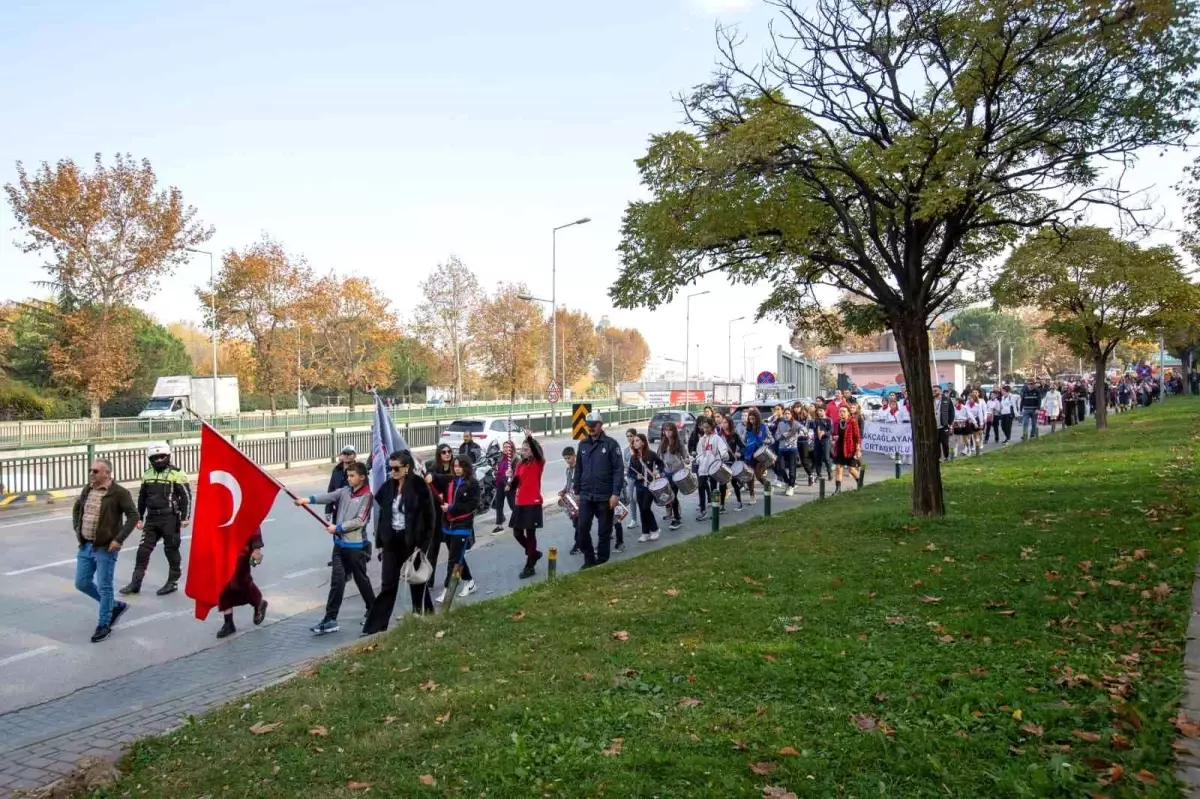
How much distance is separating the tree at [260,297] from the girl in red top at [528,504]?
121ft

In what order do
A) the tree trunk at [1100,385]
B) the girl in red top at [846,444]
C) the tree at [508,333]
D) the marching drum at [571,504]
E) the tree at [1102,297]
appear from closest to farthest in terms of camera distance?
the marching drum at [571,504] < the girl in red top at [846,444] < the tree at [1102,297] < the tree trunk at [1100,385] < the tree at [508,333]

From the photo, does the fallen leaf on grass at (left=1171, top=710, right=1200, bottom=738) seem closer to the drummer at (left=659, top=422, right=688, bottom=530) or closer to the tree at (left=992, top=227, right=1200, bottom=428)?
the drummer at (left=659, top=422, right=688, bottom=530)

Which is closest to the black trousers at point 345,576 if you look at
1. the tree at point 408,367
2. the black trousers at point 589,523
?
the black trousers at point 589,523

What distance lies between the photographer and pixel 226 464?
318 inches

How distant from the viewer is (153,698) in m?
6.62

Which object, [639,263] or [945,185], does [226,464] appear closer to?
[639,263]

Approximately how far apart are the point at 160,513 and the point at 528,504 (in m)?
4.14

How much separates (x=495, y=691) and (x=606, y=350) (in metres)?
105

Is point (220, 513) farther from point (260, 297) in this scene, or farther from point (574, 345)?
point (574, 345)

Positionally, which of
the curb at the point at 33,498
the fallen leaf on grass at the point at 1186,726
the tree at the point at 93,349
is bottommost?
the curb at the point at 33,498

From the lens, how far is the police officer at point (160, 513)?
991 centimetres

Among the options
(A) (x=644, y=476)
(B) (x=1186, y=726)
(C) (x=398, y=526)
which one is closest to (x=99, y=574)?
(C) (x=398, y=526)

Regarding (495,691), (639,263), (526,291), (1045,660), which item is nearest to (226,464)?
(495,691)

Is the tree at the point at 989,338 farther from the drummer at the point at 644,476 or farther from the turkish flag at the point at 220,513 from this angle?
the turkish flag at the point at 220,513
